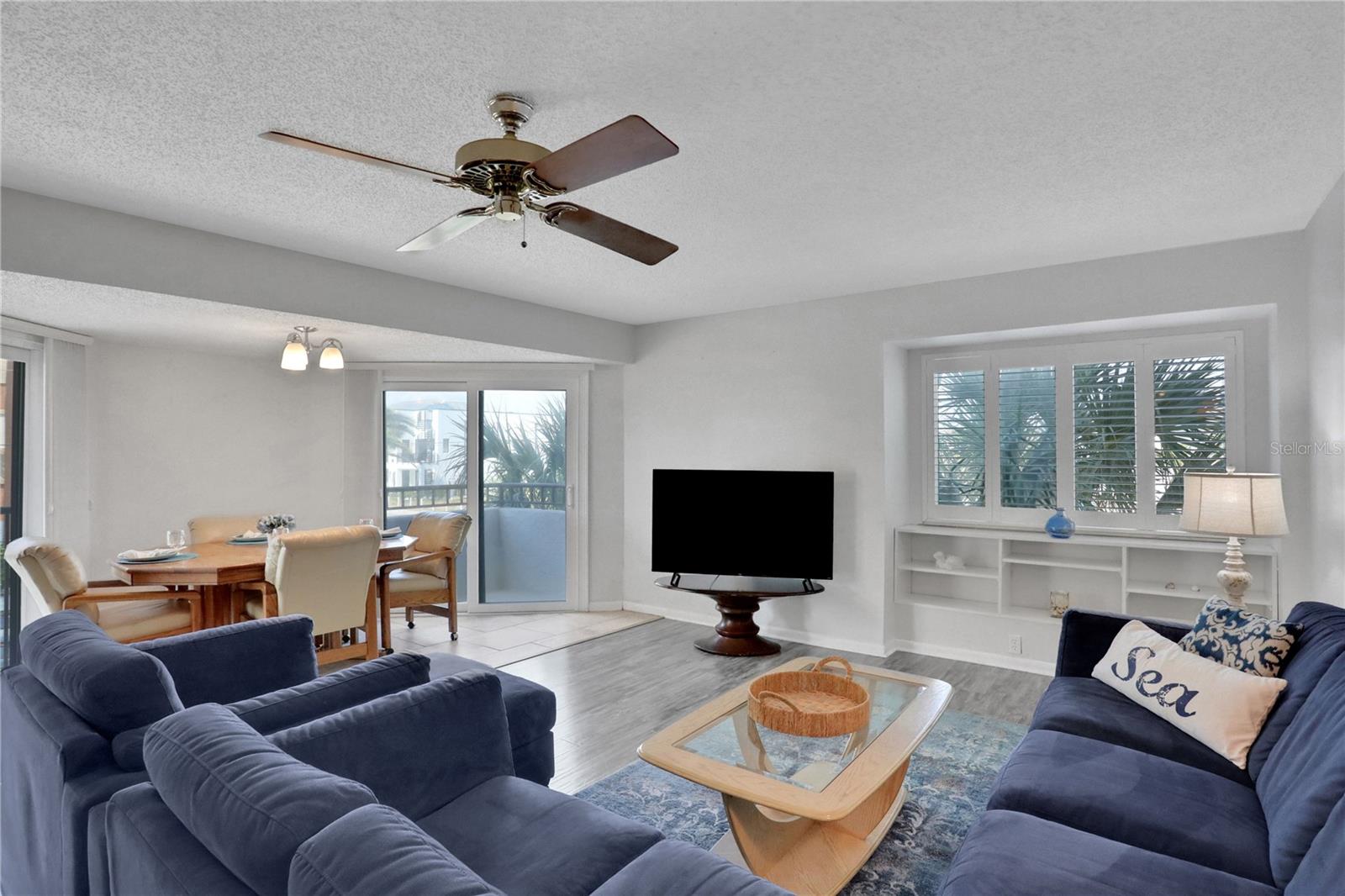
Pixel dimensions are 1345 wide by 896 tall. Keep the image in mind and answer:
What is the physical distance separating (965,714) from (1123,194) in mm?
2588

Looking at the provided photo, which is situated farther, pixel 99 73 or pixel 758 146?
pixel 758 146

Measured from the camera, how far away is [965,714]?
12.0 ft

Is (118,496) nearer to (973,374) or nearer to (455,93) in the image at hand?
(455,93)

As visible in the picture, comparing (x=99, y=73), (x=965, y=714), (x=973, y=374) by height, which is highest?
(x=99, y=73)

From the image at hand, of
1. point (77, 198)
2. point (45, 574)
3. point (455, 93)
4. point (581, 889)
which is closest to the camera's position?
point (581, 889)

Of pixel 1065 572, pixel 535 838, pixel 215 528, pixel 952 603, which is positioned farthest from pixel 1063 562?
pixel 215 528

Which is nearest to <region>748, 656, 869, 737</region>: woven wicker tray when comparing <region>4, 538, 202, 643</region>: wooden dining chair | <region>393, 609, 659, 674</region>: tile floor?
<region>393, 609, 659, 674</region>: tile floor

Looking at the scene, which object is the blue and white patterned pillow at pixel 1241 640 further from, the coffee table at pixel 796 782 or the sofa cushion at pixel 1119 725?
the coffee table at pixel 796 782

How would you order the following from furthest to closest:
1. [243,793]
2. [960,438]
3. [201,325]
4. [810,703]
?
[960,438]
[201,325]
[810,703]
[243,793]

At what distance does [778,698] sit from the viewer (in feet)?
8.02

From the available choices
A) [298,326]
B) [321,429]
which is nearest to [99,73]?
[298,326]

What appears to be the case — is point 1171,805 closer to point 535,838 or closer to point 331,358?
point 535,838

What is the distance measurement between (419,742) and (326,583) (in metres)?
2.56

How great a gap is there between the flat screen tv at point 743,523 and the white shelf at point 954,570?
2.02ft
